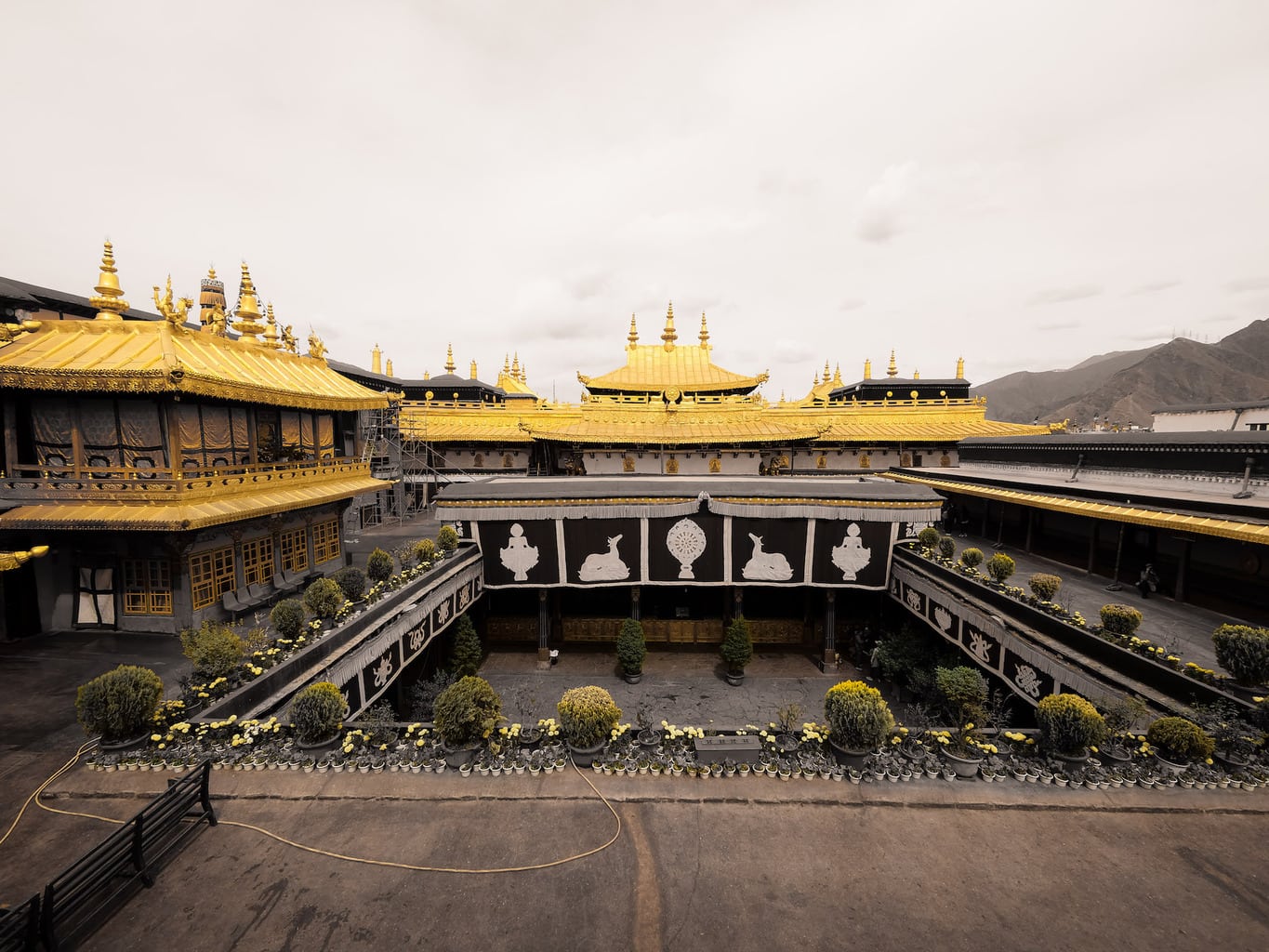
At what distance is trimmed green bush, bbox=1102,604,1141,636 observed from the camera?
422 inches

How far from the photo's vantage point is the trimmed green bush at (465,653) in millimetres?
17094

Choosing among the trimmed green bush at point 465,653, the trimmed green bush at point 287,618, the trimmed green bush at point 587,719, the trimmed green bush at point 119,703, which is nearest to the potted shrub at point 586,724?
the trimmed green bush at point 587,719

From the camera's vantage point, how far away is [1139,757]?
8.71 meters

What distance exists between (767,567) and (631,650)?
5960 millimetres

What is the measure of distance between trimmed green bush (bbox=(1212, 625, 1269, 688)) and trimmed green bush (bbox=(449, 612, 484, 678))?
60.2 ft

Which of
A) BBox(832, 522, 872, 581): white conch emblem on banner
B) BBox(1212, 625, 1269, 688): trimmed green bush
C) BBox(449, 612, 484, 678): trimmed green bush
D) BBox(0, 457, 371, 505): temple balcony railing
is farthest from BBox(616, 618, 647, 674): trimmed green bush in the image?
BBox(1212, 625, 1269, 688): trimmed green bush

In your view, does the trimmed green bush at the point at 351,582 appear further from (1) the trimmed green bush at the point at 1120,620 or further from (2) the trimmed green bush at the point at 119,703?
(1) the trimmed green bush at the point at 1120,620

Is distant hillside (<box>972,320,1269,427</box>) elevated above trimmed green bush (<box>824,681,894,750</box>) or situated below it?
above

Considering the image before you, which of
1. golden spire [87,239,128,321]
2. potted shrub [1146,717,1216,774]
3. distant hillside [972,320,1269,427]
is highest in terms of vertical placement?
distant hillside [972,320,1269,427]

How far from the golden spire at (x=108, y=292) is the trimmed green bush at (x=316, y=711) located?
13977 mm

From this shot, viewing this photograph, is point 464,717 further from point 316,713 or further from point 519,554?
point 519,554

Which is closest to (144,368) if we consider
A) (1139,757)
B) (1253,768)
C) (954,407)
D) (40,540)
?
(40,540)

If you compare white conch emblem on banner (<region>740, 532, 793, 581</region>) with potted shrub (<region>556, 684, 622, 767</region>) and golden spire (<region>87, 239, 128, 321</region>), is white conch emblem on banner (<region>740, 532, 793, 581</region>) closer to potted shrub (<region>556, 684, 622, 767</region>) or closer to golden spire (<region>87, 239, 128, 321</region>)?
potted shrub (<region>556, 684, 622, 767</region>)

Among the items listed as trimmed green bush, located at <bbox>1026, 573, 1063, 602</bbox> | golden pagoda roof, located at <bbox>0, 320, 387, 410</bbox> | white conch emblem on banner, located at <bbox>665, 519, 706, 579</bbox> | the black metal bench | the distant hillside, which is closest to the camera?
the black metal bench
